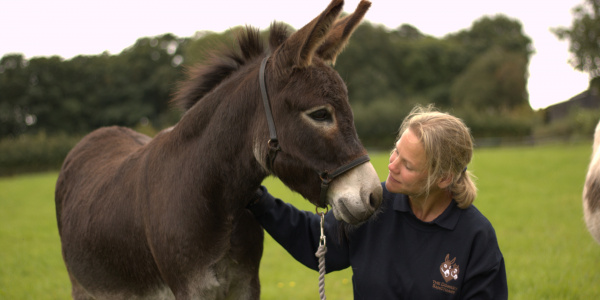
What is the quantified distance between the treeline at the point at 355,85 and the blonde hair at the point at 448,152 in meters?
36.7

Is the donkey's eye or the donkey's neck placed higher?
the donkey's eye

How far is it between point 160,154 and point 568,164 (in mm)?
19885

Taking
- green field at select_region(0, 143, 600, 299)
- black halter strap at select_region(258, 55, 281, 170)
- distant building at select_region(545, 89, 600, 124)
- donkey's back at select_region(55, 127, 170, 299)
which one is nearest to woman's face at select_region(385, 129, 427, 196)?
black halter strap at select_region(258, 55, 281, 170)

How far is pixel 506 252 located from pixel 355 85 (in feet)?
155

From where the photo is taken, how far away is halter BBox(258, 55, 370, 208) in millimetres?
2154

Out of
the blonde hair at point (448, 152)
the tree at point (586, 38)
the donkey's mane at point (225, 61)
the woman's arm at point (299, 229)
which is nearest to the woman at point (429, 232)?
the blonde hair at point (448, 152)

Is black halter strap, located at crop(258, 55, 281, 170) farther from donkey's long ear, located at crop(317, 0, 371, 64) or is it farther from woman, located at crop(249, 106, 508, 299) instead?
woman, located at crop(249, 106, 508, 299)

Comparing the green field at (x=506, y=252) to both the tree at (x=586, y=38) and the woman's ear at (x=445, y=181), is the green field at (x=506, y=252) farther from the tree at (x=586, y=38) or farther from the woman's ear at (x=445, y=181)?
the tree at (x=586, y=38)

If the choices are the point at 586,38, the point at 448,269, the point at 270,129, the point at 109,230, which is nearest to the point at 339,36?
the point at 270,129

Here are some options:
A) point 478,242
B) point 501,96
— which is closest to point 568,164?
point 478,242

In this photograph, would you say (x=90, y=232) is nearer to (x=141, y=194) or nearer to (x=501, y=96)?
(x=141, y=194)

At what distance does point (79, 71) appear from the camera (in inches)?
1992

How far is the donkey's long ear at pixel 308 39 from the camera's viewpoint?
7.14ft

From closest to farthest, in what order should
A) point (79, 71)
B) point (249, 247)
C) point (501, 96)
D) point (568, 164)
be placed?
point (249, 247) → point (568, 164) → point (79, 71) → point (501, 96)
